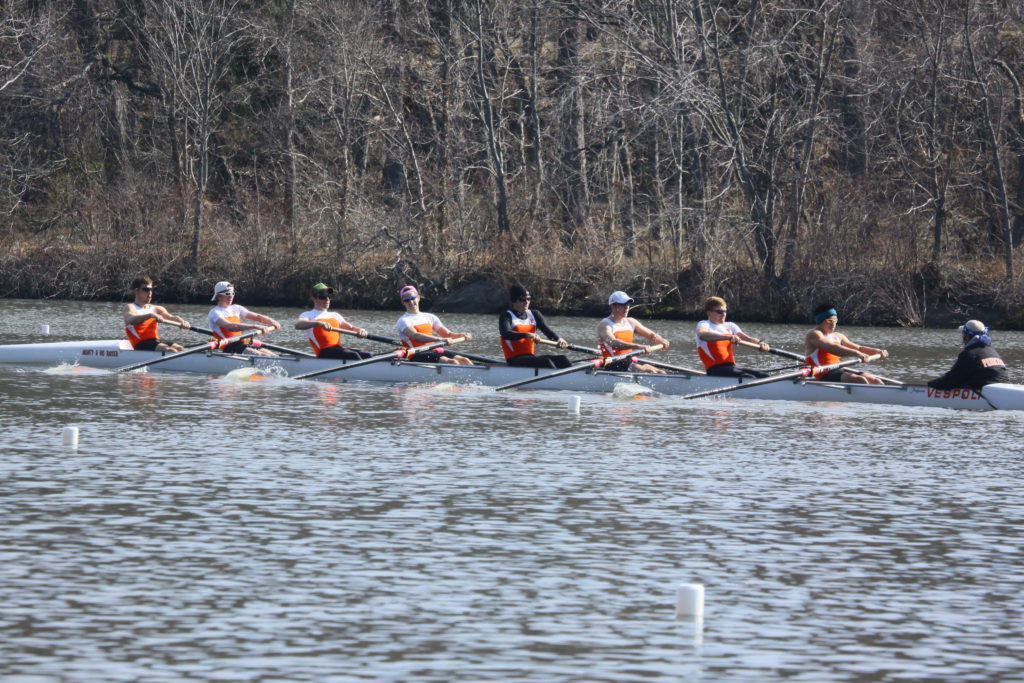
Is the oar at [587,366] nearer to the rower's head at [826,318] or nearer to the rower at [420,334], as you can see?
the rower at [420,334]

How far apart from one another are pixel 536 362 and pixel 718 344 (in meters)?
2.46

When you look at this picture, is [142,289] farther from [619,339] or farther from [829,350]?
[829,350]

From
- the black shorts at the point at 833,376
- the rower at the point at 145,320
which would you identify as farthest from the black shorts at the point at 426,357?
the black shorts at the point at 833,376

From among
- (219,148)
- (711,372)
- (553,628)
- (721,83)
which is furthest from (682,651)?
(219,148)

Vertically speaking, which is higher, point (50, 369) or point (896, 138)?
point (896, 138)

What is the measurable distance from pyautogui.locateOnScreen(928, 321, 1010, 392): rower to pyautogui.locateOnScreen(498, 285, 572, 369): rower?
498cm

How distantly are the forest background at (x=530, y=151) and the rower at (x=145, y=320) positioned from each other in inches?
668

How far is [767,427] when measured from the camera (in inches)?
698

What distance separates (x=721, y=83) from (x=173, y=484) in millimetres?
27451

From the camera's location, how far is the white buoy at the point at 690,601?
828 centimetres

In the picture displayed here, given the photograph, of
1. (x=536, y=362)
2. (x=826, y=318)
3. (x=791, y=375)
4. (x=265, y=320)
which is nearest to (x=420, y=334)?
(x=536, y=362)

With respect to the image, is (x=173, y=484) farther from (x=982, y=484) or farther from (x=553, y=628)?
(x=982, y=484)

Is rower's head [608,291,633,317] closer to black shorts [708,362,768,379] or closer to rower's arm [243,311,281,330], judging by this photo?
black shorts [708,362,768,379]

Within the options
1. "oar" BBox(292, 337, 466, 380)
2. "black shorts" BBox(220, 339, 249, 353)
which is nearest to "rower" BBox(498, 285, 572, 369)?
"oar" BBox(292, 337, 466, 380)
